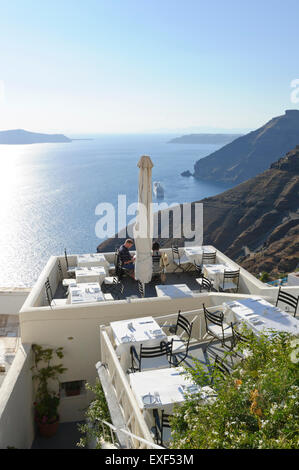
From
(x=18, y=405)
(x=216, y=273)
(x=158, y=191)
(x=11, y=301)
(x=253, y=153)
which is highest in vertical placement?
(x=253, y=153)

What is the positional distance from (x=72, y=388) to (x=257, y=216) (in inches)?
3271

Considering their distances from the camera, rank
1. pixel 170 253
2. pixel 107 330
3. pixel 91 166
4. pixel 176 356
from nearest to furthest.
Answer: pixel 176 356 < pixel 107 330 < pixel 170 253 < pixel 91 166

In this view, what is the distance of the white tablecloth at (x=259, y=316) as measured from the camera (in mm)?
6006

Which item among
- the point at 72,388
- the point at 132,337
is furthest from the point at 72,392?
the point at 132,337

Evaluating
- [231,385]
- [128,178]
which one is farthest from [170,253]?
[128,178]

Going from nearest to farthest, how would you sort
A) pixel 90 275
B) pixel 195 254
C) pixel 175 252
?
pixel 90 275 → pixel 195 254 → pixel 175 252

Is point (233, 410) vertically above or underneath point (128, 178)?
above

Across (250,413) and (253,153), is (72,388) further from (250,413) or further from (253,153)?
(253,153)

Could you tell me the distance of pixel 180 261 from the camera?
36.6ft

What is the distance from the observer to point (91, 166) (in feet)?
554

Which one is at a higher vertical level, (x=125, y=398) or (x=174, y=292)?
(x=174, y=292)
